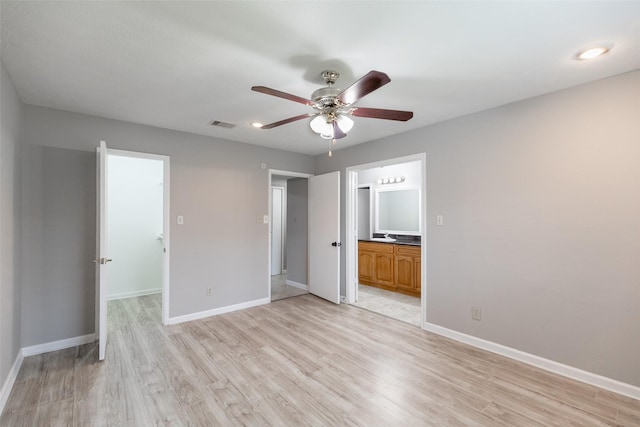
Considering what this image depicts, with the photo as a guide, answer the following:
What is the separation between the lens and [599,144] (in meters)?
2.31

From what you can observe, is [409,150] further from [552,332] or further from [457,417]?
[457,417]

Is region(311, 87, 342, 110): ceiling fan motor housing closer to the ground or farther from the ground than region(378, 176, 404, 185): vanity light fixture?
farther from the ground

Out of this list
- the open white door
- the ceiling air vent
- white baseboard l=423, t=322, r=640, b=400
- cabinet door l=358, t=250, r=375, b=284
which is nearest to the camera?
white baseboard l=423, t=322, r=640, b=400

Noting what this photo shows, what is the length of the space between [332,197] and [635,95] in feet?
10.8

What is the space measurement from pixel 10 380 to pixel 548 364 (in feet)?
14.8

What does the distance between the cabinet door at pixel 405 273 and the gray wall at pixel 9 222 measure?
4.75 meters

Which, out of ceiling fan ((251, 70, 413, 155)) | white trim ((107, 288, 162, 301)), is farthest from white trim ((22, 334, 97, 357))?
ceiling fan ((251, 70, 413, 155))

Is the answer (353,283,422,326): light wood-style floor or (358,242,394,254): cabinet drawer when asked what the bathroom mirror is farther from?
(353,283,422,326): light wood-style floor

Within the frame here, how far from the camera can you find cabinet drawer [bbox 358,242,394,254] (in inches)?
204

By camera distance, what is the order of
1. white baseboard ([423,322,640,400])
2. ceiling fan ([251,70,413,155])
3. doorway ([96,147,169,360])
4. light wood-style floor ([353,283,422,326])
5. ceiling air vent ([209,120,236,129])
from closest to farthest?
ceiling fan ([251,70,413,155]) → white baseboard ([423,322,640,400]) → ceiling air vent ([209,120,236,129]) → light wood-style floor ([353,283,422,326]) → doorway ([96,147,169,360])

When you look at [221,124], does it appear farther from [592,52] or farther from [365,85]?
[592,52]

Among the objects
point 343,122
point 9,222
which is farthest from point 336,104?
point 9,222

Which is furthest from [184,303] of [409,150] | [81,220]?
[409,150]

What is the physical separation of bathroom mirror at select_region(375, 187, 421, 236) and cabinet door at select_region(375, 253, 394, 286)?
79cm
